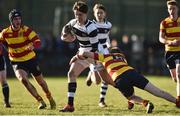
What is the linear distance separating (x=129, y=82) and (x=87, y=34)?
1346mm

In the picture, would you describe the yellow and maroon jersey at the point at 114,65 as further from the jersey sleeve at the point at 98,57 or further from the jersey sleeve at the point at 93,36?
the jersey sleeve at the point at 93,36

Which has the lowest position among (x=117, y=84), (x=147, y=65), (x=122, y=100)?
(x=147, y=65)

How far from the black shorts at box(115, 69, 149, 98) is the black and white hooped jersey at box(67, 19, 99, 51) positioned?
0.94m

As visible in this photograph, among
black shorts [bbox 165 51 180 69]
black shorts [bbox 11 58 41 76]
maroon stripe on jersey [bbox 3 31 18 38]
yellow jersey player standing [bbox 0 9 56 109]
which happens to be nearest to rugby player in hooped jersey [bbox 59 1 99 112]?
yellow jersey player standing [bbox 0 9 56 109]

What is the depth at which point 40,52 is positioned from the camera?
30594mm

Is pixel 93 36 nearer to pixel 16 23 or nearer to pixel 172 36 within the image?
pixel 16 23

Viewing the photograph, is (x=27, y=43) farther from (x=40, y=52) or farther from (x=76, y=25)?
(x=40, y=52)

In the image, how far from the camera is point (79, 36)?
13461 millimetres

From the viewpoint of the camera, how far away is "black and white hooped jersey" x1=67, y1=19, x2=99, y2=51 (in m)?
13.2

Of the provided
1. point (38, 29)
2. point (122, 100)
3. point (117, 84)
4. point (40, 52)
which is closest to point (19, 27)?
point (117, 84)

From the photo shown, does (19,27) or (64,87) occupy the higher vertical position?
(19,27)

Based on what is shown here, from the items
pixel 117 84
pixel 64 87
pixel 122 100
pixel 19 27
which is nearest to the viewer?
pixel 117 84

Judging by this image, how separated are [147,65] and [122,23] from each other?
8126 mm

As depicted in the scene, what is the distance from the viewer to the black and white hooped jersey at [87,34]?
13188 mm
